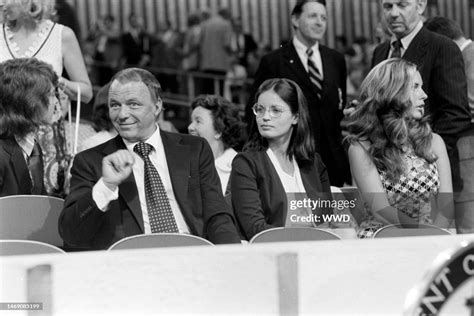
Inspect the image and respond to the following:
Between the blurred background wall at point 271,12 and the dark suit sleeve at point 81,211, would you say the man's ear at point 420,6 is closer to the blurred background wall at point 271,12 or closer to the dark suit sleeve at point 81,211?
the blurred background wall at point 271,12

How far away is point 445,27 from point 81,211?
2443mm

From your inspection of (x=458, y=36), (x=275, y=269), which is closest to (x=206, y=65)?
(x=458, y=36)

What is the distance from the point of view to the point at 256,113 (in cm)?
455

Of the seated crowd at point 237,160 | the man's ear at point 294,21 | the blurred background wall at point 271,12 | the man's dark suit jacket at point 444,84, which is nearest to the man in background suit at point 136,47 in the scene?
the blurred background wall at point 271,12

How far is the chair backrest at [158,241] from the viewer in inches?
139

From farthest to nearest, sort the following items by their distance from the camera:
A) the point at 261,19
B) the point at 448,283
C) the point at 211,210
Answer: the point at 261,19
the point at 211,210
the point at 448,283

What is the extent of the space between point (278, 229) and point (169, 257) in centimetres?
78

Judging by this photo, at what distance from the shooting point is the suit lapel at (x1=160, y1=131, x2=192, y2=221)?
3988 mm

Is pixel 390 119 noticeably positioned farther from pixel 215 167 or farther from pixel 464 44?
pixel 464 44

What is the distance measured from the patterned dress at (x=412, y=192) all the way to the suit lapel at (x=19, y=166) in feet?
4.38

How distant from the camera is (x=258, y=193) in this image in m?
4.29

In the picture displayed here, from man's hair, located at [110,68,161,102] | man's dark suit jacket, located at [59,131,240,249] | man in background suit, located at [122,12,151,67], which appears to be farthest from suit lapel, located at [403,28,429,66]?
man in background suit, located at [122,12,151,67]

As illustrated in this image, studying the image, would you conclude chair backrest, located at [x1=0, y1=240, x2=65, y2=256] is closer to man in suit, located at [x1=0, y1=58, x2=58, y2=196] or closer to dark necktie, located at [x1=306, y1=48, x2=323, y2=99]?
man in suit, located at [x1=0, y1=58, x2=58, y2=196]

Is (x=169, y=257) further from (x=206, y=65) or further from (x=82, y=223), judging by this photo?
(x=206, y=65)
